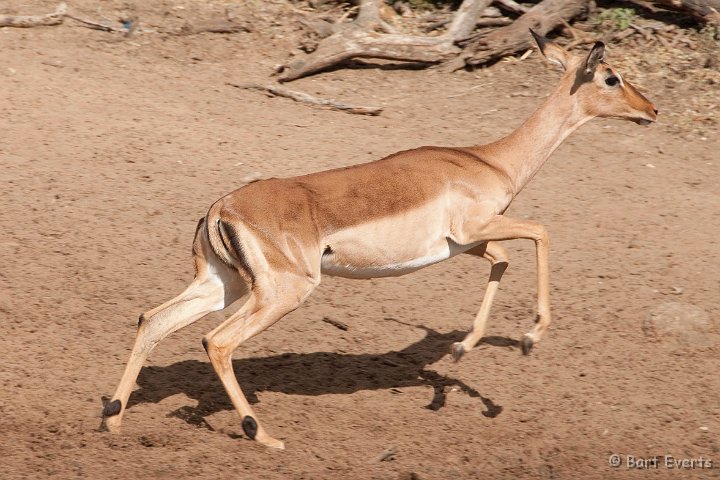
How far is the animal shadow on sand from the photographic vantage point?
6734 mm

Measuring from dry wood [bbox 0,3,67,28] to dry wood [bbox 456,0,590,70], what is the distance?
4381mm

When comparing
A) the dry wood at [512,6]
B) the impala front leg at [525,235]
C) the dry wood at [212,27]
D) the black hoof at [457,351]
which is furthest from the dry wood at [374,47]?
the black hoof at [457,351]

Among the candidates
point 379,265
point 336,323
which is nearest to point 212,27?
point 336,323

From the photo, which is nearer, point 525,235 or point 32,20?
point 525,235

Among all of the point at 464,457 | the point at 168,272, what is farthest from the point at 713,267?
the point at 168,272

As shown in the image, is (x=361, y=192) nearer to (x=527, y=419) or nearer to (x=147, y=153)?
(x=527, y=419)

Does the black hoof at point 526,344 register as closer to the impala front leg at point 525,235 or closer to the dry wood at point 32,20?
the impala front leg at point 525,235

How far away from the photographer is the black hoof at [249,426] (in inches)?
233

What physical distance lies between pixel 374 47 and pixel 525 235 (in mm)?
5373

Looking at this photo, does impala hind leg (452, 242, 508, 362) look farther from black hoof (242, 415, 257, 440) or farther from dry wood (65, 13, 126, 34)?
dry wood (65, 13, 126, 34)

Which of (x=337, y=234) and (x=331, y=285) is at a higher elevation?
(x=337, y=234)

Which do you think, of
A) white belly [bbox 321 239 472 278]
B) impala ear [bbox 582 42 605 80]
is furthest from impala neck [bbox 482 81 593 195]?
white belly [bbox 321 239 472 278]

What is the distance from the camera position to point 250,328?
5.96m

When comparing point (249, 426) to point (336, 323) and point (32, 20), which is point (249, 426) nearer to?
point (336, 323)
